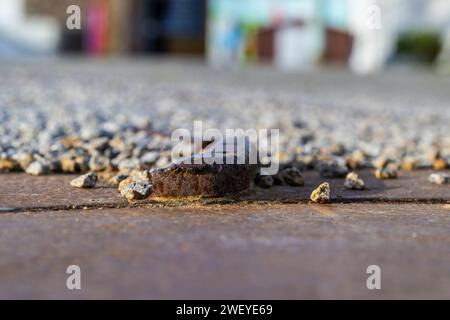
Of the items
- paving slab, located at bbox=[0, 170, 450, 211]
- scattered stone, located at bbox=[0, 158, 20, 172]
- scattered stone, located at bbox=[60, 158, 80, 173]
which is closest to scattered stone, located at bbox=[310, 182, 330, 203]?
paving slab, located at bbox=[0, 170, 450, 211]

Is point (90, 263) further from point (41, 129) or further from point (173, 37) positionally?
point (173, 37)

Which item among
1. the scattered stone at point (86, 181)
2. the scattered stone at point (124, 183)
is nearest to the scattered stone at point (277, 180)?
the scattered stone at point (124, 183)

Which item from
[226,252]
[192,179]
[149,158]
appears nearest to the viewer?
[226,252]

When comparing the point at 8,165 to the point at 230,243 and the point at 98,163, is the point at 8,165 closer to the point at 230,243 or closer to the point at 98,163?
the point at 98,163

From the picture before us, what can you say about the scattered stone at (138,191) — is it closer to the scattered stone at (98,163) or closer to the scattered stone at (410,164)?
the scattered stone at (98,163)

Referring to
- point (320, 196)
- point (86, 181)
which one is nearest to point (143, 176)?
point (86, 181)
